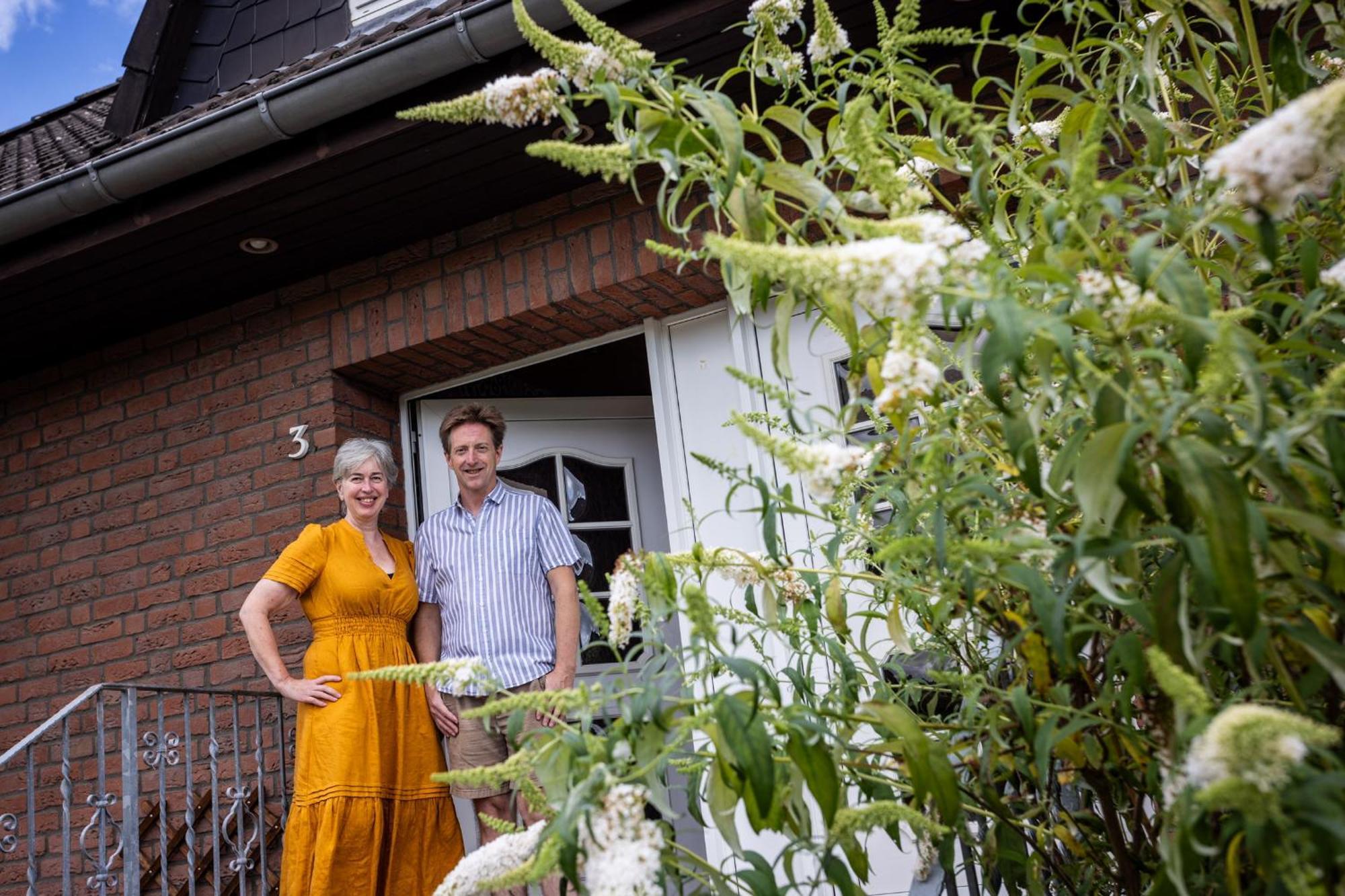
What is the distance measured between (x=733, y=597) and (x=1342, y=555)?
2.69 metres

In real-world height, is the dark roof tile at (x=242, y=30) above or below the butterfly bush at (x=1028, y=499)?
above

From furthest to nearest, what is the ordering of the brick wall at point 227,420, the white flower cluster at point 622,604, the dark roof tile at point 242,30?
the dark roof tile at point 242,30, the brick wall at point 227,420, the white flower cluster at point 622,604

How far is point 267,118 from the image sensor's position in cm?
333

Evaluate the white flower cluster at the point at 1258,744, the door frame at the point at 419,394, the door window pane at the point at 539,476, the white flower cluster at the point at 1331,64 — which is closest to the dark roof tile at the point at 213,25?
the door frame at the point at 419,394

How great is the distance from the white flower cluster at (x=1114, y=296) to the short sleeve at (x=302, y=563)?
9.04 ft

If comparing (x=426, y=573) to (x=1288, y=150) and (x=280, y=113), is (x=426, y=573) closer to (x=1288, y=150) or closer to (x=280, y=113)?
(x=280, y=113)

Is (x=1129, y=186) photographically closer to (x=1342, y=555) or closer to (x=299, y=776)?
(x=1342, y=555)

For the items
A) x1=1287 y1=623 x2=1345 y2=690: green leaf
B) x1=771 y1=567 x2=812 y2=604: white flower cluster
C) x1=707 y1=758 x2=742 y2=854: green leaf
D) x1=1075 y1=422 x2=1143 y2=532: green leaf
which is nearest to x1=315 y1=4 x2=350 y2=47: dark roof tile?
x1=771 y1=567 x2=812 y2=604: white flower cluster

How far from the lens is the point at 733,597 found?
12.0ft

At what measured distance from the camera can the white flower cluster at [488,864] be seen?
117cm

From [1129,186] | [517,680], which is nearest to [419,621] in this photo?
[517,680]

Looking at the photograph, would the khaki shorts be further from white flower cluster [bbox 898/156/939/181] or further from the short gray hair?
white flower cluster [bbox 898/156/939/181]

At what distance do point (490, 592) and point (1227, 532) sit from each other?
2763mm

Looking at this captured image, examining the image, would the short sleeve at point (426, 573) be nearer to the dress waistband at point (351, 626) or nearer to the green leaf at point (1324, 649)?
the dress waistband at point (351, 626)
